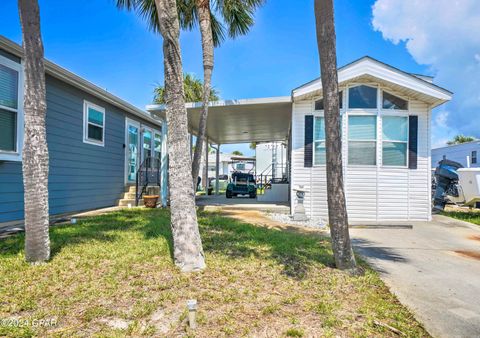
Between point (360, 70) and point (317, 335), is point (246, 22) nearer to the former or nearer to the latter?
point (360, 70)

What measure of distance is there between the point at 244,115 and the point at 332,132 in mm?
7278

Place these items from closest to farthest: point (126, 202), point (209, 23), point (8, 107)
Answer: point (8, 107) → point (209, 23) → point (126, 202)

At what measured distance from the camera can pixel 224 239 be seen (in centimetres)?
547

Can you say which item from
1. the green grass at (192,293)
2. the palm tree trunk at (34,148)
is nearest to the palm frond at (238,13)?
the palm tree trunk at (34,148)

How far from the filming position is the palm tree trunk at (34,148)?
153 inches

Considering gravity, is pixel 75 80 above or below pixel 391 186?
above

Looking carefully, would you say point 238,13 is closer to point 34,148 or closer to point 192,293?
point 34,148

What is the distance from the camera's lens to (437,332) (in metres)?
2.50

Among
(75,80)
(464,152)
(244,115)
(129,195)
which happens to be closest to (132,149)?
(129,195)

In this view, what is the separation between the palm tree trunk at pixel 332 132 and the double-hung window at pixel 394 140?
5.39 metres

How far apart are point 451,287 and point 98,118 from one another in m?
10.1

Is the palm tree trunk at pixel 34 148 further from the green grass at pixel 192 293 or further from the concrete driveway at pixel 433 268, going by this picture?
the concrete driveway at pixel 433 268

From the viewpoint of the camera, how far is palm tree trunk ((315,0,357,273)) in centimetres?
379

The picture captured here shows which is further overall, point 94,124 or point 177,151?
point 94,124
